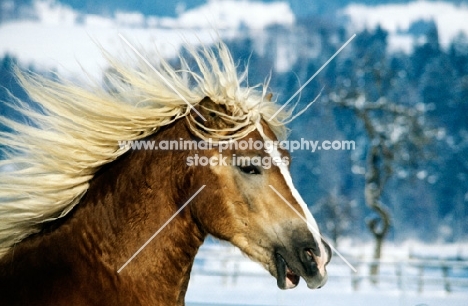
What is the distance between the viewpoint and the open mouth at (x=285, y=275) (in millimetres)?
1832

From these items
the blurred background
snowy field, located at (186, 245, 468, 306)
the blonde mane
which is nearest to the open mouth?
the blonde mane

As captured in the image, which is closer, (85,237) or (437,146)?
(85,237)

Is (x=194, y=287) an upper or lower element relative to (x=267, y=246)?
lower

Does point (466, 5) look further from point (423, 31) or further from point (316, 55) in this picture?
point (316, 55)

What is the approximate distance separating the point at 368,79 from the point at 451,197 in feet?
11.6

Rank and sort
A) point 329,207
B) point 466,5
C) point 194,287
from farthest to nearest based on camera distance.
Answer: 1. point 329,207
2. point 466,5
3. point 194,287

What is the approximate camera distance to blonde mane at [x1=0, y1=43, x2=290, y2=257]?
1935 mm

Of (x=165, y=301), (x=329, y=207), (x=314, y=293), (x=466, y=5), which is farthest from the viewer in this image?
(x=329, y=207)

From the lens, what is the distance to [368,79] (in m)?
10.7

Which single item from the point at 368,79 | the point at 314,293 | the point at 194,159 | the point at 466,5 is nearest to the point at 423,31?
the point at 466,5

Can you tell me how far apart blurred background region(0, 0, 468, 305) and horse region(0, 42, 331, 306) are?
5903 millimetres

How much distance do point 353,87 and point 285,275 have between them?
29.4ft

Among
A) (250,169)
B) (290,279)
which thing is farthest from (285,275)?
(250,169)

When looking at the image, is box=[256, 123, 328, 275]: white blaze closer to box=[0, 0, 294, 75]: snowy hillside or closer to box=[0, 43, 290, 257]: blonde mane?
box=[0, 43, 290, 257]: blonde mane
